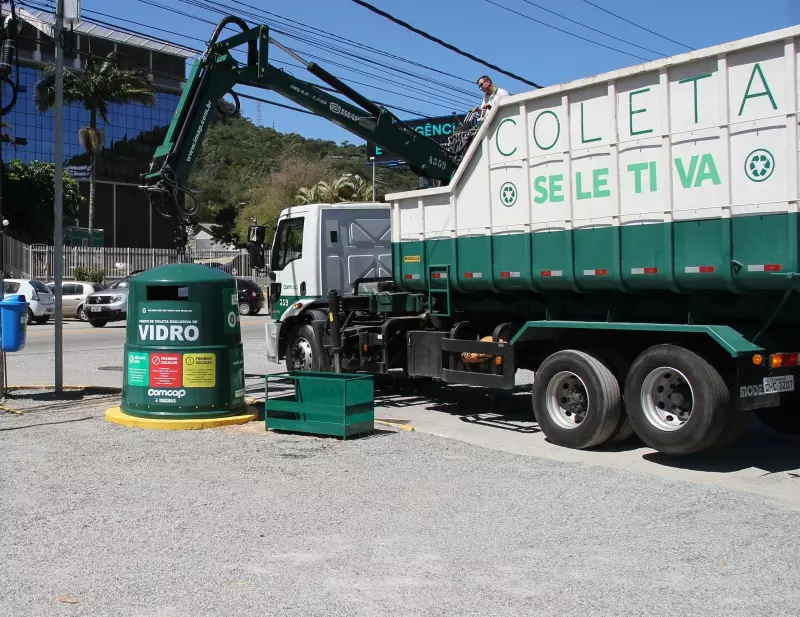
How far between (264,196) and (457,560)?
195ft

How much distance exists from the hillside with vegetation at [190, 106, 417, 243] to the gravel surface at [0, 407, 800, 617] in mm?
34957

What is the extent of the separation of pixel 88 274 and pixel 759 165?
37404mm

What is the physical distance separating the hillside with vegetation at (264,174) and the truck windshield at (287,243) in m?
28.0

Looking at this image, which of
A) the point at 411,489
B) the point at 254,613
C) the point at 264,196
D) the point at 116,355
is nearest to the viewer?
the point at 254,613

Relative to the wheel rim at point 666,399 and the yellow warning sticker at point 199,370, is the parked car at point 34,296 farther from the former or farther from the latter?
the wheel rim at point 666,399

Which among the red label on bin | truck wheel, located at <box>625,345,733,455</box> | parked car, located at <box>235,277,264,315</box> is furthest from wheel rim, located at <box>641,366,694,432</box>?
parked car, located at <box>235,277,264,315</box>

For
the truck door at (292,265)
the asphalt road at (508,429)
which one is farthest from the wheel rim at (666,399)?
the truck door at (292,265)

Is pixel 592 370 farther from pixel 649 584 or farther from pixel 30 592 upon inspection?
pixel 30 592

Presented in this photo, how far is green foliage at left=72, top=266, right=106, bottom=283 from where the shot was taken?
4059cm

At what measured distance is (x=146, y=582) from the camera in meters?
5.14

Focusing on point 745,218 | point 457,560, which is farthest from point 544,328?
point 457,560

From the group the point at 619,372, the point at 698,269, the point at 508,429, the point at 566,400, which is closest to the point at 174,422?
the point at 508,429

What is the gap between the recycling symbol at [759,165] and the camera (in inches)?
306

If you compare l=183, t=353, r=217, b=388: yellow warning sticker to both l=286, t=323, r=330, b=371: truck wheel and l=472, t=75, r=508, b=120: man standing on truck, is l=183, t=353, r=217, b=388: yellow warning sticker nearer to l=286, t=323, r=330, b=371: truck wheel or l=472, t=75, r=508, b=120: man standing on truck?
l=286, t=323, r=330, b=371: truck wheel
